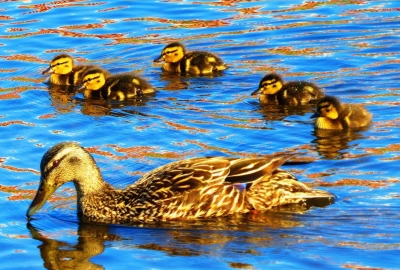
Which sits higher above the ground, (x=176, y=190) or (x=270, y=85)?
(x=270, y=85)

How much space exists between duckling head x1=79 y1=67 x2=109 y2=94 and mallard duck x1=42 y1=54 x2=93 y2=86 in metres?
0.39

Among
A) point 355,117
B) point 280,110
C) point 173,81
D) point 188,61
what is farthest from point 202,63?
point 355,117

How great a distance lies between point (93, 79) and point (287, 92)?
1.88 metres

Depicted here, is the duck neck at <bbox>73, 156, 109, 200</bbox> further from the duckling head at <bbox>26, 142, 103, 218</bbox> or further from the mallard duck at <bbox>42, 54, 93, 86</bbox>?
the mallard duck at <bbox>42, 54, 93, 86</bbox>

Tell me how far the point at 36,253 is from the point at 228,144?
2.38 m

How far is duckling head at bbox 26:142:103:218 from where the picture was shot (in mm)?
7531

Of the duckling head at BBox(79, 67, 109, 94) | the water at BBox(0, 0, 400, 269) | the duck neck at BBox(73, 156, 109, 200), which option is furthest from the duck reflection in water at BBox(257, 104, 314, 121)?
the duck neck at BBox(73, 156, 109, 200)

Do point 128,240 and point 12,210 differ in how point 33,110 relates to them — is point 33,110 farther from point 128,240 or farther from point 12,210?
point 128,240

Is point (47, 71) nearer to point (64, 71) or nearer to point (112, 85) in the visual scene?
point (64, 71)

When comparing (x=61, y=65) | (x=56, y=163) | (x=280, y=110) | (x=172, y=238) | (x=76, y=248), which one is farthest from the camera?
(x=61, y=65)

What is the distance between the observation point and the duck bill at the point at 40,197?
7531 mm

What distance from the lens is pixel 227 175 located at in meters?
7.60

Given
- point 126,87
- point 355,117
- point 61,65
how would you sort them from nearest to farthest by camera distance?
point 355,117 → point 126,87 → point 61,65

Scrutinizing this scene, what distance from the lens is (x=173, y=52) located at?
11.3m
